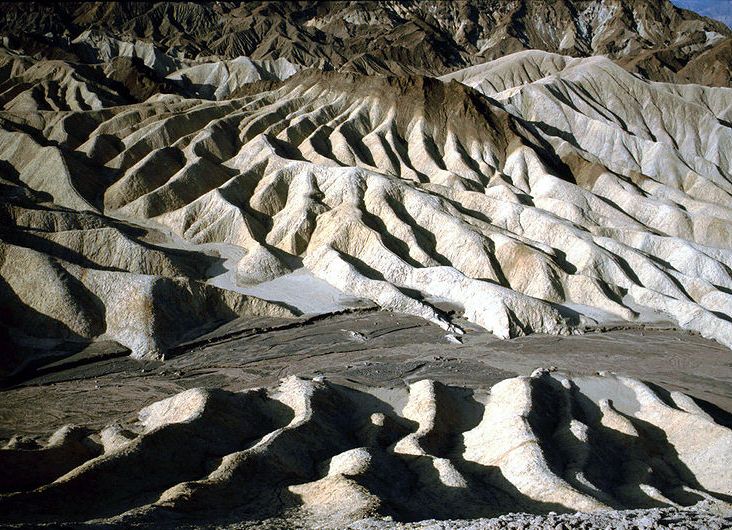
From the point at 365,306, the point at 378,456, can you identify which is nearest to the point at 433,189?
the point at 365,306

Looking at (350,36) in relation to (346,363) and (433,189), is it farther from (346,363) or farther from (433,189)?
(346,363)

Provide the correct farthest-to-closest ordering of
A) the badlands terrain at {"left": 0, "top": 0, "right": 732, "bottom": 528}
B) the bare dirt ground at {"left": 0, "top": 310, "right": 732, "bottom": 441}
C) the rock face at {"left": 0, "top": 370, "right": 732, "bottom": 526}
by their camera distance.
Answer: the bare dirt ground at {"left": 0, "top": 310, "right": 732, "bottom": 441} → the badlands terrain at {"left": 0, "top": 0, "right": 732, "bottom": 528} → the rock face at {"left": 0, "top": 370, "right": 732, "bottom": 526}

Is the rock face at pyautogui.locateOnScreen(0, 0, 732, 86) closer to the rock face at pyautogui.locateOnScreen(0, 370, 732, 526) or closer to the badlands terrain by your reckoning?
the badlands terrain

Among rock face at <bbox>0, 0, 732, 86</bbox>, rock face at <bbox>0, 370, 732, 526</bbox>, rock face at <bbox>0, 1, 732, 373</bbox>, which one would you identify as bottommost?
Result: rock face at <bbox>0, 370, 732, 526</bbox>

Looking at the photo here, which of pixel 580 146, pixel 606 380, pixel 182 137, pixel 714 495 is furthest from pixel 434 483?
pixel 580 146

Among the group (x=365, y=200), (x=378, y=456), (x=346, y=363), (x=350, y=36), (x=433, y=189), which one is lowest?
(x=346, y=363)

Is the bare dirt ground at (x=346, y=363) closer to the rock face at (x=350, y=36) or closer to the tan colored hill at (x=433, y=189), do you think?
the tan colored hill at (x=433, y=189)

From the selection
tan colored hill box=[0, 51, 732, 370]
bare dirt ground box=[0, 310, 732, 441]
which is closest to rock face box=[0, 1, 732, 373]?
tan colored hill box=[0, 51, 732, 370]
